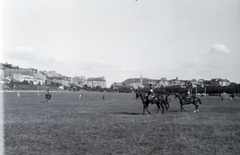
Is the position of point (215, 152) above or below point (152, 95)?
below

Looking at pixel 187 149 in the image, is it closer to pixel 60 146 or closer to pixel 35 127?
pixel 60 146

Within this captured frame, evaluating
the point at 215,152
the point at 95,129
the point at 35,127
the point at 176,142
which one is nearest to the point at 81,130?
the point at 95,129

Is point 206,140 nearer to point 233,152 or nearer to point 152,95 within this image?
point 233,152

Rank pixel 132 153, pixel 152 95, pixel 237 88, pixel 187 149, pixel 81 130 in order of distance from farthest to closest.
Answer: pixel 237 88 < pixel 152 95 < pixel 81 130 < pixel 187 149 < pixel 132 153

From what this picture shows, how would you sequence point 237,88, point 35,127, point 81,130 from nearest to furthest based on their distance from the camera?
point 81,130, point 35,127, point 237,88

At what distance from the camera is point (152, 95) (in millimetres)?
19375

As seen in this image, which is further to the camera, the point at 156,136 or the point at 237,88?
the point at 237,88

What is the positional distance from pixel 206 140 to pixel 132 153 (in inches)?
127

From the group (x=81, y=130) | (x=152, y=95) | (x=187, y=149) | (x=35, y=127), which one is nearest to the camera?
(x=187, y=149)

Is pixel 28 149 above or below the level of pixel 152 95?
below

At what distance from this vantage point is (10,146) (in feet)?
27.6

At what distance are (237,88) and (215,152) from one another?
103983 mm

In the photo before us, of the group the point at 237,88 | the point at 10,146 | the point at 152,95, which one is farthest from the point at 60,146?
the point at 237,88

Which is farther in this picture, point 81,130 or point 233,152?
point 81,130
